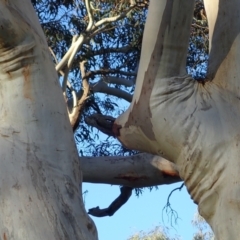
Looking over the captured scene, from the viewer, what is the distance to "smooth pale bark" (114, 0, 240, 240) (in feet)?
6.88

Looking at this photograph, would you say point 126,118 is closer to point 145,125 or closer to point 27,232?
point 145,125

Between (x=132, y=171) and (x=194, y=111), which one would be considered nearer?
(x=194, y=111)

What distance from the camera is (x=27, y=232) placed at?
1803 millimetres

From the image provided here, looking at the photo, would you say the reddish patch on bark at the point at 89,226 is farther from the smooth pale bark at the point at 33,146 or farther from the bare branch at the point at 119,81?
the bare branch at the point at 119,81

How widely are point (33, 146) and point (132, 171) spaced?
6.75ft

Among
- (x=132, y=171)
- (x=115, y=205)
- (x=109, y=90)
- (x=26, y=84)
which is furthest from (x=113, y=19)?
(x=26, y=84)

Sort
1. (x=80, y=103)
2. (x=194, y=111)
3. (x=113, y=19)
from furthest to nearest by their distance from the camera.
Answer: (x=113, y=19) < (x=80, y=103) < (x=194, y=111)

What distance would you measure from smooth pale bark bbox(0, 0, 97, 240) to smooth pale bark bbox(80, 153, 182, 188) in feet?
6.15

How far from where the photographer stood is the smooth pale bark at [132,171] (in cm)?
390

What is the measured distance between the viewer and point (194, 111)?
2184 mm

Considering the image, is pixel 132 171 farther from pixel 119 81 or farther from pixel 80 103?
pixel 119 81

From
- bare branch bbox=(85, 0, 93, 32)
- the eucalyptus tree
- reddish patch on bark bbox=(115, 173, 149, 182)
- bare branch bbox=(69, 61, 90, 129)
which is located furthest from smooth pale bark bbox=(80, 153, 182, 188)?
bare branch bbox=(85, 0, 93, 32)

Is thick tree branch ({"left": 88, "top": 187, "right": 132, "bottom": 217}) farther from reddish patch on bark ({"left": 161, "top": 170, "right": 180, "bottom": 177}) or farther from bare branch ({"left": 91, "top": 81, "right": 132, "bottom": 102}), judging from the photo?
bare branch ({"left": 91, "top": 81, "right": 132, "bottom": 102})

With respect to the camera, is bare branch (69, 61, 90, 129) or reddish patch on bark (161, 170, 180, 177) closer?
reddish patch on bark (161, 170, 180, 177)
